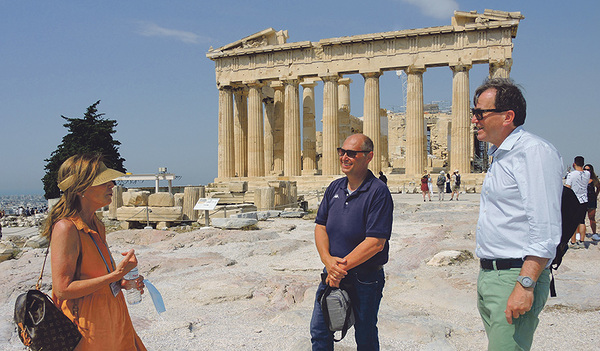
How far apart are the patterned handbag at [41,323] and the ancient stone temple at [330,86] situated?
28410mm

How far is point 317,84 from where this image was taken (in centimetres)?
3869

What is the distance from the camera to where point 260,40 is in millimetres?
35094

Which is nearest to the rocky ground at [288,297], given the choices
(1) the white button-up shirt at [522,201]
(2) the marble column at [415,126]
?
(1) the white button-up shirt at [522,201]

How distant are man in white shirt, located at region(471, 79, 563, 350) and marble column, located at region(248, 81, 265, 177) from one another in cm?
3230

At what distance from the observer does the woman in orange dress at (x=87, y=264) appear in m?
2.83

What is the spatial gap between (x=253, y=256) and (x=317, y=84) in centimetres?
3025

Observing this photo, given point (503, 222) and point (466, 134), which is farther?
A: point (466, 134)

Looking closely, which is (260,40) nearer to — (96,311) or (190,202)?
(190,202)

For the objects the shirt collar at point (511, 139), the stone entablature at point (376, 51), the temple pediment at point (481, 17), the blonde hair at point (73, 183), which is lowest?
the blonde hair at point (73, 183)

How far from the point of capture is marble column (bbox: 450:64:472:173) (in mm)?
29500

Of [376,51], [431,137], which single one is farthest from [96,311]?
[431,137]

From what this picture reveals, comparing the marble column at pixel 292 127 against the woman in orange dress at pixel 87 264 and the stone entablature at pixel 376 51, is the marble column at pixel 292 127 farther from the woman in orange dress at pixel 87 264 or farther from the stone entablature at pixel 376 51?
the woman in orange dress at pixel 87 264

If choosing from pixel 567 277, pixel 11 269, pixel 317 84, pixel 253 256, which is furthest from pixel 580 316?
pixel 317 84

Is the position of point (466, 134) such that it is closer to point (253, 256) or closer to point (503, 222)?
point (253, 256)
